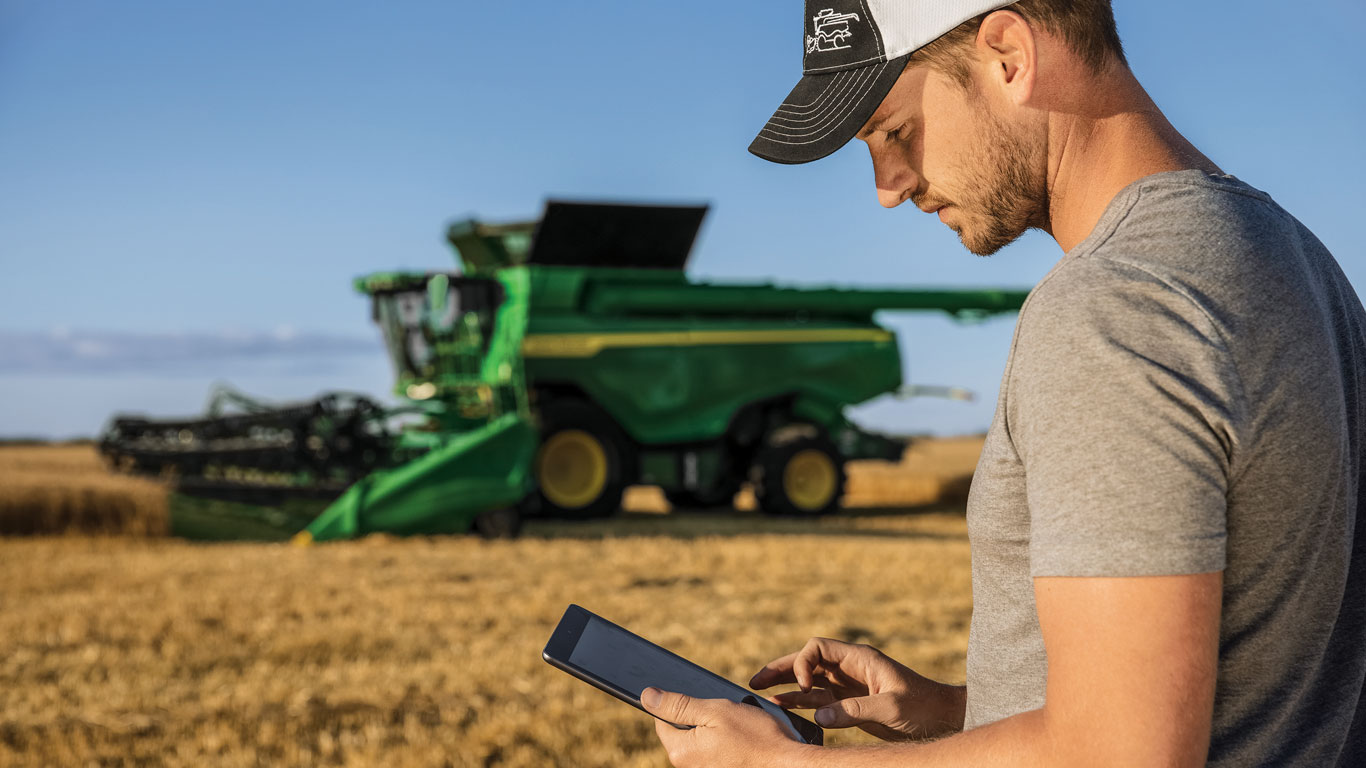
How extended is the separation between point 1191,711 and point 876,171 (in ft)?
2.20

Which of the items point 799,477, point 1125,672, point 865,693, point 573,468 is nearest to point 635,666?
point 865,693

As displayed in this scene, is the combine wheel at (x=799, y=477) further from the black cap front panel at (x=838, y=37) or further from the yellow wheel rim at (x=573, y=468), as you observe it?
the black cap front panel at (x=838, y=37)

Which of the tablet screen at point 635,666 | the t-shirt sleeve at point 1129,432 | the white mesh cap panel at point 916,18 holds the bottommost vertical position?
the tablet screen at point 635,666

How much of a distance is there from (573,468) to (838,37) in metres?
11.6

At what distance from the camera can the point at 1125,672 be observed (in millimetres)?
923

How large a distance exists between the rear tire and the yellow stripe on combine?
126 centimetres

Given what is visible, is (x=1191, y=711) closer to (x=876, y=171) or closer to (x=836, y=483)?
(x=876, y=171)

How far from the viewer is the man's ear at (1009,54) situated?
1.11 m

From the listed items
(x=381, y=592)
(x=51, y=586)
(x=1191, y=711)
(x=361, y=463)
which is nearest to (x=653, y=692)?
(x=1191, y=711)

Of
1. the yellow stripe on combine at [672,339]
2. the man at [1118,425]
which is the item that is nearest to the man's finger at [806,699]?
the man at [1118,425]

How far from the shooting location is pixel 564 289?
1294cm

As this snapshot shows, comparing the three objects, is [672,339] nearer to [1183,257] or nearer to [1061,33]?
[1061,33]

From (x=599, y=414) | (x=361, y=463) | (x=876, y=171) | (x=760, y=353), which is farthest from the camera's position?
(x=760, y=353)

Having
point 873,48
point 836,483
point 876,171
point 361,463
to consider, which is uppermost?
point 873,48
